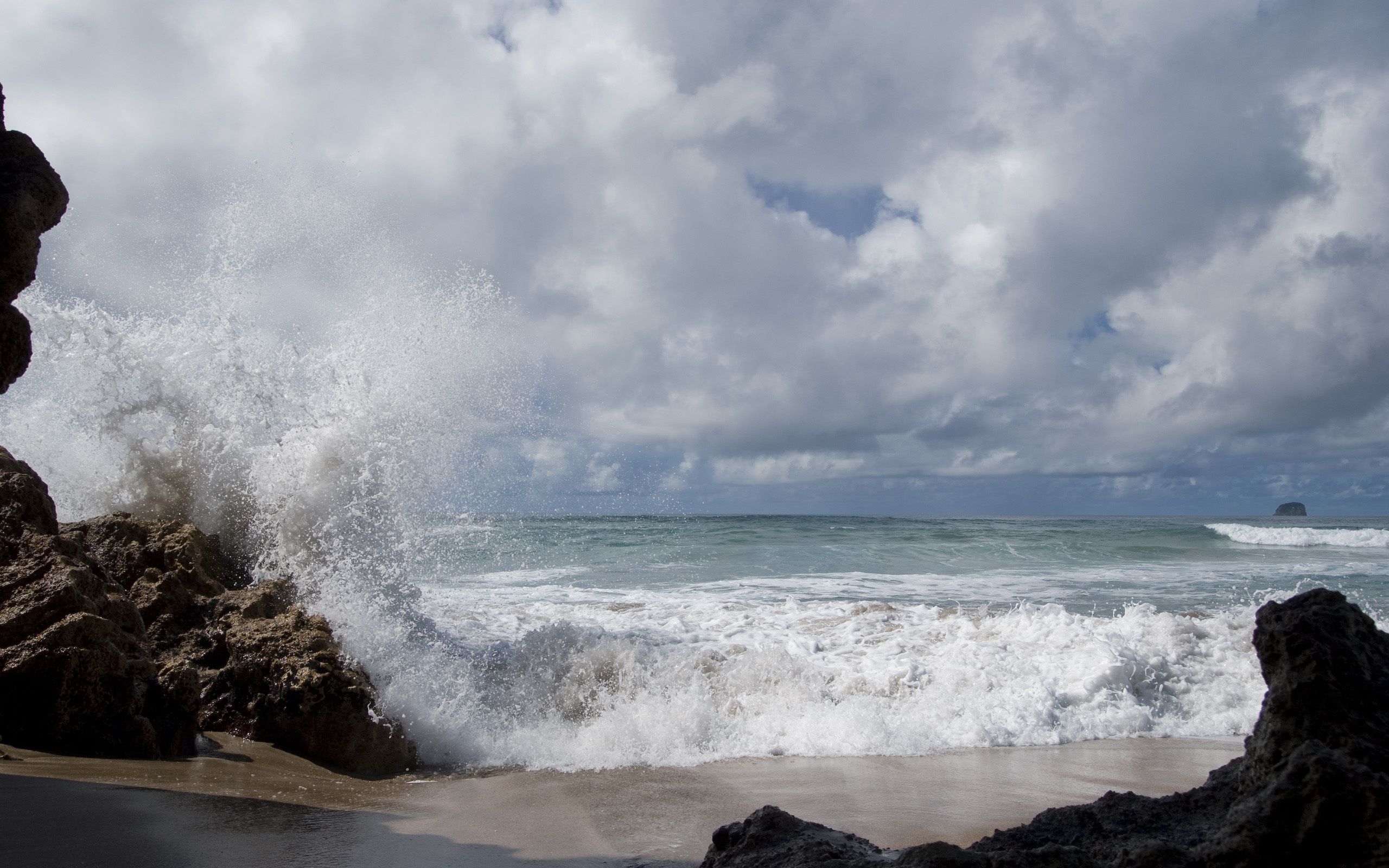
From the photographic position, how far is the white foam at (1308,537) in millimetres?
28328

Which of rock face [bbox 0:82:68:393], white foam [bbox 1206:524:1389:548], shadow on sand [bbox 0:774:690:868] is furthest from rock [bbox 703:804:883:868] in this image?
white foam [bbox 1206:524:1389:548]

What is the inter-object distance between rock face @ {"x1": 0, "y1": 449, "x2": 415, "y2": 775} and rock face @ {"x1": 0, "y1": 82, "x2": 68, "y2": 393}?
1549 mm

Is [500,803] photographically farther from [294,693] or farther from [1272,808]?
[1272,808]

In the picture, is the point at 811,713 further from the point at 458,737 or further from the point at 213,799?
the point at 213,799

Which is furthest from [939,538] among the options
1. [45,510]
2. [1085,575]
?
[45,510]

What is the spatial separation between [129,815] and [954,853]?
3.13 metres

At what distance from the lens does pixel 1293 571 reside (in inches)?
672

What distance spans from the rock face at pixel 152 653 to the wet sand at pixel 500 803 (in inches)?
6.5

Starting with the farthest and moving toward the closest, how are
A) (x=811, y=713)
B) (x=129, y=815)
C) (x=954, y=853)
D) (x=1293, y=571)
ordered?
(x=1293, y=571) < (x=811, y=713) < (x=129, y=815) < (x=954, y=853)

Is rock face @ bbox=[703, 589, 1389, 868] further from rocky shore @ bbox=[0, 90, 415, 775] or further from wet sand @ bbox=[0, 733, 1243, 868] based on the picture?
rocky shore @ bbox=[0, 90, 415, 775]

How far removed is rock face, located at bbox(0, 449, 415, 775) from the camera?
4.02 m

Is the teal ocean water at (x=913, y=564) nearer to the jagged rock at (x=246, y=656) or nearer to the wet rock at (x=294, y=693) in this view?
the jagged rock at (x=246, y=656)

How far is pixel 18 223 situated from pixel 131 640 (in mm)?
2331

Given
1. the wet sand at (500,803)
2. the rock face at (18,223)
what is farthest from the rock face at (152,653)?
the rock face at (18,223)
